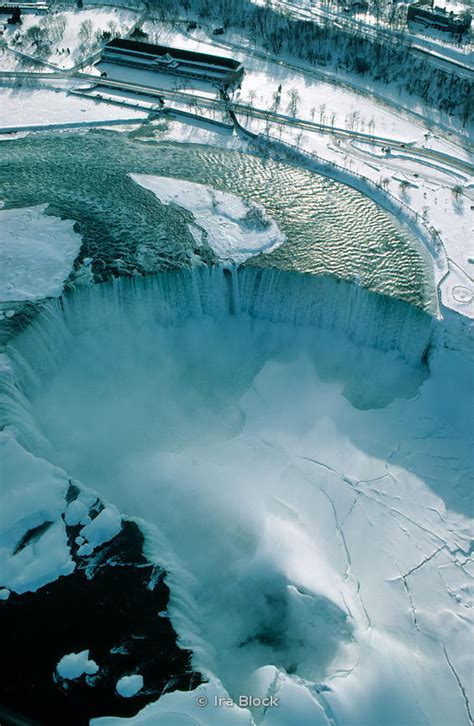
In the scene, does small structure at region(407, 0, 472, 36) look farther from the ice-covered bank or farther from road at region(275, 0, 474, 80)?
the ice-covered bank

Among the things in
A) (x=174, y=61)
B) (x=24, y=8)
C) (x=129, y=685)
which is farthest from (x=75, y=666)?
(x=24, y=8)

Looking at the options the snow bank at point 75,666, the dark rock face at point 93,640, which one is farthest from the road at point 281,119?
the snow bank at point 75,666

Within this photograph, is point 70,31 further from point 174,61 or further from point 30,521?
point 30,521

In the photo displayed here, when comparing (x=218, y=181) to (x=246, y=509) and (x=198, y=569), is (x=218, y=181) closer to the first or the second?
(x=246, y=509)

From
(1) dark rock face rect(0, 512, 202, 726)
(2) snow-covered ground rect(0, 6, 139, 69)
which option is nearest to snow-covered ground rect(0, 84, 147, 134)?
(2) snow-covered ground rect(0, 6, 139, 69)

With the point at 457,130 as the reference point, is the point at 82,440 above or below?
below

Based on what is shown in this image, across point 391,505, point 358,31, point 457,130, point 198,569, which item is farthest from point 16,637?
point 358,31
